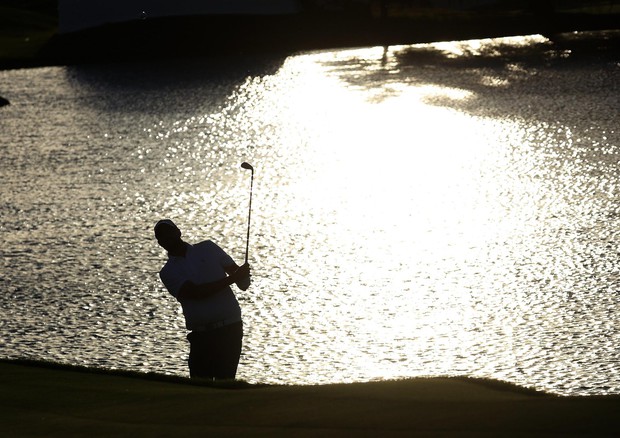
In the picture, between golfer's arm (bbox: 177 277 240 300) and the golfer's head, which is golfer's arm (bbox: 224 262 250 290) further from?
the golfer's head

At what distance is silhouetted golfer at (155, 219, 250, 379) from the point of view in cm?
1045

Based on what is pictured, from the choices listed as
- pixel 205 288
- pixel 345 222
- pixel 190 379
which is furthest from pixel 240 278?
pixel 345 222

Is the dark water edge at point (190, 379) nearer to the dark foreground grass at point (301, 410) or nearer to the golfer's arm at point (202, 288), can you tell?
the dark foreground grass at point (301, 410)

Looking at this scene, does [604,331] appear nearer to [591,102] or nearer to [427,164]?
[427,164]

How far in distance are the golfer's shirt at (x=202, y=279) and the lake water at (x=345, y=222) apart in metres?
2.69

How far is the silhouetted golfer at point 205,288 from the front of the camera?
411 inches

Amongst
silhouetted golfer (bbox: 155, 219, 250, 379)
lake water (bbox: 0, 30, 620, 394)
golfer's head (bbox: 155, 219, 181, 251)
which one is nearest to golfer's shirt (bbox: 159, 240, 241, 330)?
silhouetted golfer (bbox: 155, 219, 250, 379)

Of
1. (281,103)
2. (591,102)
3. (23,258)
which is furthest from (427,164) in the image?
(281,103)

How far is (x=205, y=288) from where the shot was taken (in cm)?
1042

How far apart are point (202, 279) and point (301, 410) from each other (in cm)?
169

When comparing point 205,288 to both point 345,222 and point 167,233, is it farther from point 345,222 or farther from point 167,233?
point 345,222

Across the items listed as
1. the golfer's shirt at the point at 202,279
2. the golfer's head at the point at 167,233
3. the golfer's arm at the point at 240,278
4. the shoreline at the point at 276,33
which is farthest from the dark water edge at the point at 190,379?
the shoreline at the point at 276,33

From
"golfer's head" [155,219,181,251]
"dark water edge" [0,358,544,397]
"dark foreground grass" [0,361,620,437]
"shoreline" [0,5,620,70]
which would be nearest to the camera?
"dark foreground grass" [0,361,620,437]

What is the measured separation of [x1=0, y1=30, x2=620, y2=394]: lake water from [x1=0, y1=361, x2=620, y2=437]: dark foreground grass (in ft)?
8.30
